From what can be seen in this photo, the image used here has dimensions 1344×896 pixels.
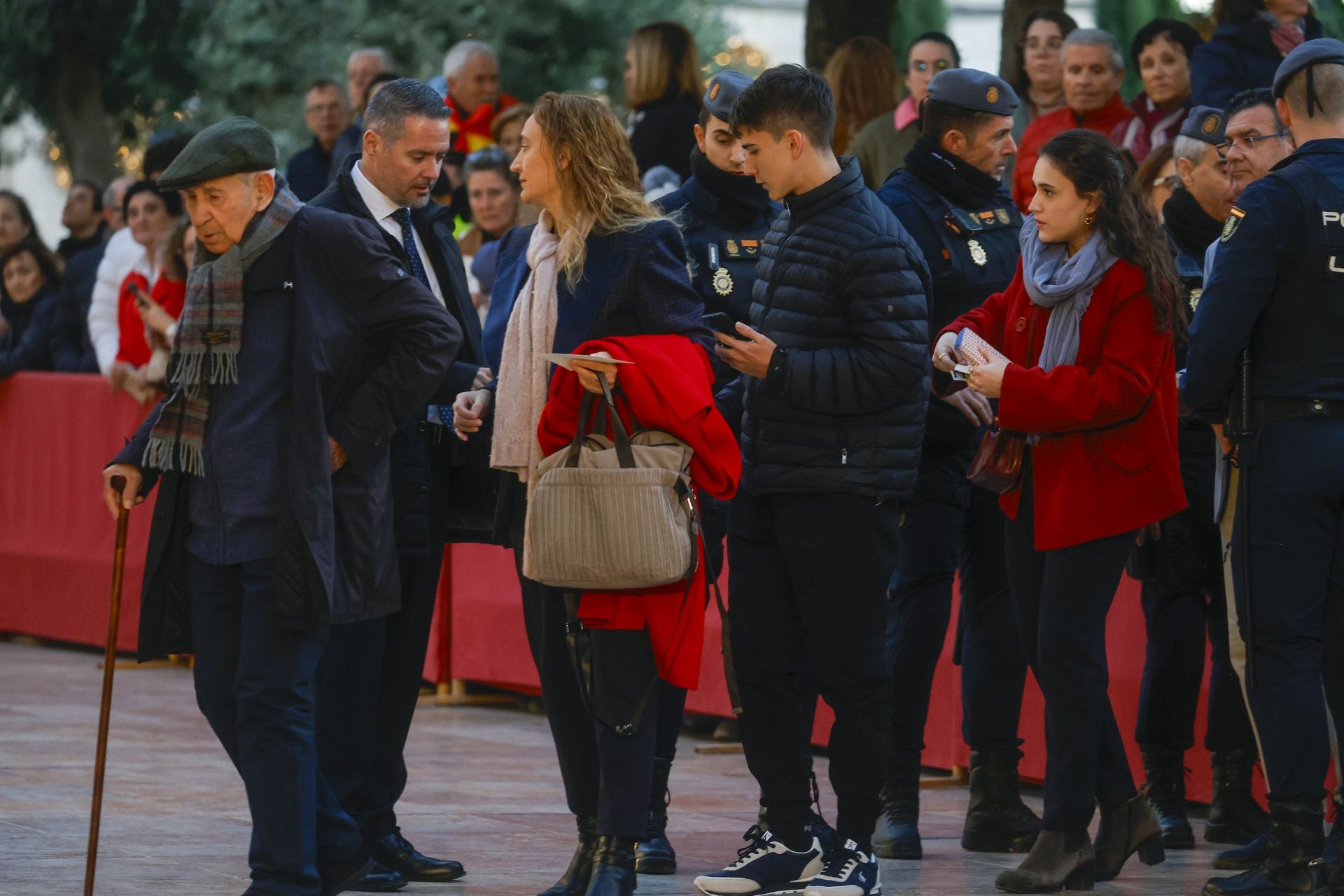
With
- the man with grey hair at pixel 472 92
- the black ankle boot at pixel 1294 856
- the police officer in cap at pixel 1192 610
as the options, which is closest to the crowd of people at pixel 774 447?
the black ankle boot at pixel 1294 856

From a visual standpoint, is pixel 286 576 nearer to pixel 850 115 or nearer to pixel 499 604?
pixel 499 604

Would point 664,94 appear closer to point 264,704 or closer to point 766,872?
point 766,872

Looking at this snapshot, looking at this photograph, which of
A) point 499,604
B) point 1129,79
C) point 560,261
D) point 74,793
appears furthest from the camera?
point 1129,79

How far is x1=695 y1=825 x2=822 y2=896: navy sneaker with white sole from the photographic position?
621 centimetres

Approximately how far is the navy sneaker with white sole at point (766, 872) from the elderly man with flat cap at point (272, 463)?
0.98 metres

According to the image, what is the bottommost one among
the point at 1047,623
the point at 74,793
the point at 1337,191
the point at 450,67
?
the point at 74,793

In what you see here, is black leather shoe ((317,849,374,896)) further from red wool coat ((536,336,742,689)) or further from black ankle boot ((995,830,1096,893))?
black ankle boot ((995,830,1096,893))

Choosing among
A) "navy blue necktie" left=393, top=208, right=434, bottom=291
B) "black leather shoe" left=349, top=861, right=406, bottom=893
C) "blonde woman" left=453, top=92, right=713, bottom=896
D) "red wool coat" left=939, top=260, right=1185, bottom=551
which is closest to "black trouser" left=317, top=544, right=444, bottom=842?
"black leather shoe" left=349, top=861, right=406, bottom=893

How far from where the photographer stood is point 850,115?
35.3ft

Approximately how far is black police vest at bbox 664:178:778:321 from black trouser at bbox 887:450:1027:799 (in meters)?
0.76

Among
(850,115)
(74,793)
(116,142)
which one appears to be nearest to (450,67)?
(850,115)

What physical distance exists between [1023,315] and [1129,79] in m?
8.41

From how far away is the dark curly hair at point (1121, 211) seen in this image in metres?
6.23

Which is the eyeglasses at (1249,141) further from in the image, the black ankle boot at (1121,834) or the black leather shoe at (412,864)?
the black leather shoe at (412,864)
